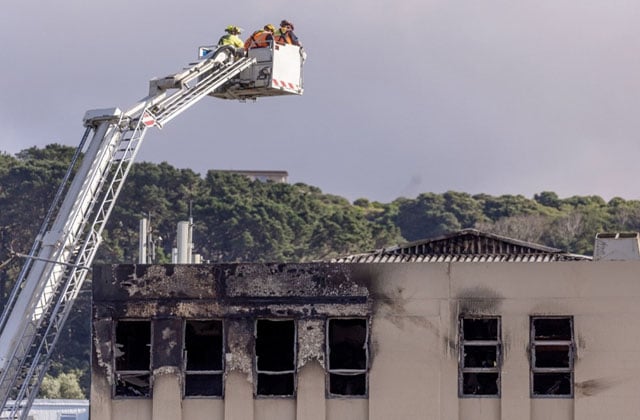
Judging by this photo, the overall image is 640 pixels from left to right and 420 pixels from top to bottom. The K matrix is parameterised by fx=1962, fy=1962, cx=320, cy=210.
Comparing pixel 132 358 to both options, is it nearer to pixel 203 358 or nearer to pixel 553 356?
pixel 203 358

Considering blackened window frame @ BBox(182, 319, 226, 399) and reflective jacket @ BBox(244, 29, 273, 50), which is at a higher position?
reflective jacket @ BBox(244, 29, 273, 50)

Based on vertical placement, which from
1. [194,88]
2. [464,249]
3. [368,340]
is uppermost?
[194,88]

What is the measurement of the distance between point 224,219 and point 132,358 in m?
64.4

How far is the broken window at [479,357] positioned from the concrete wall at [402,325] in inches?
5.2

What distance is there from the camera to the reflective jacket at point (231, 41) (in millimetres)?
38594

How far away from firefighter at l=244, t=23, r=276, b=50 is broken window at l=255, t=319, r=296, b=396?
35.9ft

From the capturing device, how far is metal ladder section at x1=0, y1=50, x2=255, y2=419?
115 feet

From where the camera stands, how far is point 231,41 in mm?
38656

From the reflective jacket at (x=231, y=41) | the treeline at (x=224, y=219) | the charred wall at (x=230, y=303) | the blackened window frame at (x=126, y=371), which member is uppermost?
the treeline at (x=224, y=219)

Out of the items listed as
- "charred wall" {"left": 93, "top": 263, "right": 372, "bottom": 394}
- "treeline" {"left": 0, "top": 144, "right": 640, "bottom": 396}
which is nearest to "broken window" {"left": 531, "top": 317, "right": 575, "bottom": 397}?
"charred wall" {"left": 93, "top": 263, "right": 372, "bottom": 394}

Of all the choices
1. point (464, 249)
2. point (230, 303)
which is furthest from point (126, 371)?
point (464, 249)

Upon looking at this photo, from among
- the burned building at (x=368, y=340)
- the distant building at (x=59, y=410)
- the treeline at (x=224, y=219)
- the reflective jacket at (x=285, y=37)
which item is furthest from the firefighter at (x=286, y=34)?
the treeline at (x=224, y=219)

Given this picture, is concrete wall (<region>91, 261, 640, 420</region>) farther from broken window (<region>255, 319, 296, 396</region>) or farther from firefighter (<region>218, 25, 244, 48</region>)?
firefighter (<region>218, 25, 244, 48</region>)

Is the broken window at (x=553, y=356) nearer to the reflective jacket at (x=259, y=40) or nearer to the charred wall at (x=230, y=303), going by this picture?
the charred wall at (x=230, y=303)
